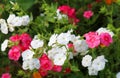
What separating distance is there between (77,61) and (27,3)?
854 mm

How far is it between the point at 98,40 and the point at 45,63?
0.33 metres

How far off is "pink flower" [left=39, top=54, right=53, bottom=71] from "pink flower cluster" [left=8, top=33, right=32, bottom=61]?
7.3 inches

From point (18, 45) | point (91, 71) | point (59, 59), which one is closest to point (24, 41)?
point (18, 45)

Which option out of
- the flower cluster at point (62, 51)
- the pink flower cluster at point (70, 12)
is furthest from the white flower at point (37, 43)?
the pink flower cluster at point (70, 12)

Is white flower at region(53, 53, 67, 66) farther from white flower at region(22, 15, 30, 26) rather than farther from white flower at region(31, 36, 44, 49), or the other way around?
white flower at region(22, 15, 30, 26)

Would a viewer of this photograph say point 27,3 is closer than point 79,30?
No

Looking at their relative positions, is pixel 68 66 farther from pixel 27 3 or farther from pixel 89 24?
pixel 27 3

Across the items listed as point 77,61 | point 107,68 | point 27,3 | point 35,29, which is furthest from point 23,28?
point 107,68

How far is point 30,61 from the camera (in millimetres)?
2359

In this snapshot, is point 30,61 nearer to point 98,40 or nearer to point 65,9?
point 98,40

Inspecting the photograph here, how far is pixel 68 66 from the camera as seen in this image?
2334 millimetres

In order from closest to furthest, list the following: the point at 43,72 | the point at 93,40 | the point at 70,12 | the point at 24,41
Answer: the point at 93,40
the point at 43,72
the point at 24,41
the point at 70,12

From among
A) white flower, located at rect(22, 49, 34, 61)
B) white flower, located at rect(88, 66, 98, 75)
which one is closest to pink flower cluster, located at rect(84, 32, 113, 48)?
white flower, located at rect(88, 66, 98, 75)

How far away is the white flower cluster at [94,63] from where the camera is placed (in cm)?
223
